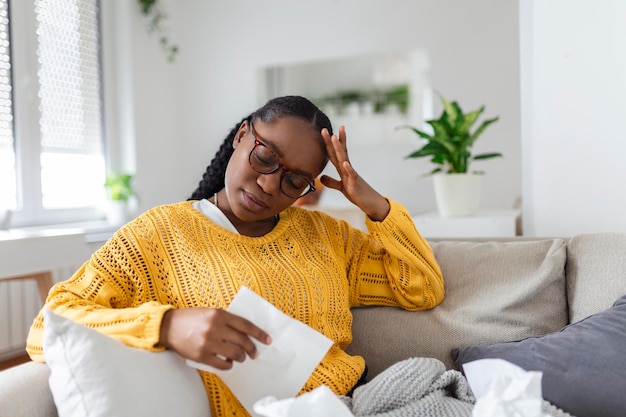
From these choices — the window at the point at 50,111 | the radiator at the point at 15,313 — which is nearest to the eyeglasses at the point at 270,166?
the radiator at the point at 15,313

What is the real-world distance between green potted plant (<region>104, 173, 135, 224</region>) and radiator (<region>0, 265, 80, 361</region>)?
725mm

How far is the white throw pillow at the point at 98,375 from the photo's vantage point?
89 cm

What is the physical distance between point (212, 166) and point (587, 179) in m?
1.18

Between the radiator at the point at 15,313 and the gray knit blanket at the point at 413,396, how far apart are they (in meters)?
2.20

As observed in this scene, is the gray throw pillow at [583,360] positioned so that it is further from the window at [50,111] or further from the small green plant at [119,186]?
the small green plant at [119,186]

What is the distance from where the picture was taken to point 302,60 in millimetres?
4098

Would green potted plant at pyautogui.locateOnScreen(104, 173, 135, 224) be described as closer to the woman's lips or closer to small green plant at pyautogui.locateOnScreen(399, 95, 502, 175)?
small green plant at pyautogui.locateOnScreen(399, 95, 502, 175)

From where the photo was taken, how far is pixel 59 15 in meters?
3.41

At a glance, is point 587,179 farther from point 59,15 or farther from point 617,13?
point 59,15

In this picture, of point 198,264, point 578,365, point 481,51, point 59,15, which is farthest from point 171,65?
point 578,365

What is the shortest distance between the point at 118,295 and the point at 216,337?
29 centimetres

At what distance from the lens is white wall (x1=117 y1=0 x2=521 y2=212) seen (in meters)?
3.70

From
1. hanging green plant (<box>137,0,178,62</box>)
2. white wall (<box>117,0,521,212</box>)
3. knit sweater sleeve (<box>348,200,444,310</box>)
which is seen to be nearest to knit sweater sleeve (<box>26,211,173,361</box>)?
knit sweater sleeve (<box>348,200,444,310</box>)

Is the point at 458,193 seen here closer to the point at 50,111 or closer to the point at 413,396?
the point at 413,396
